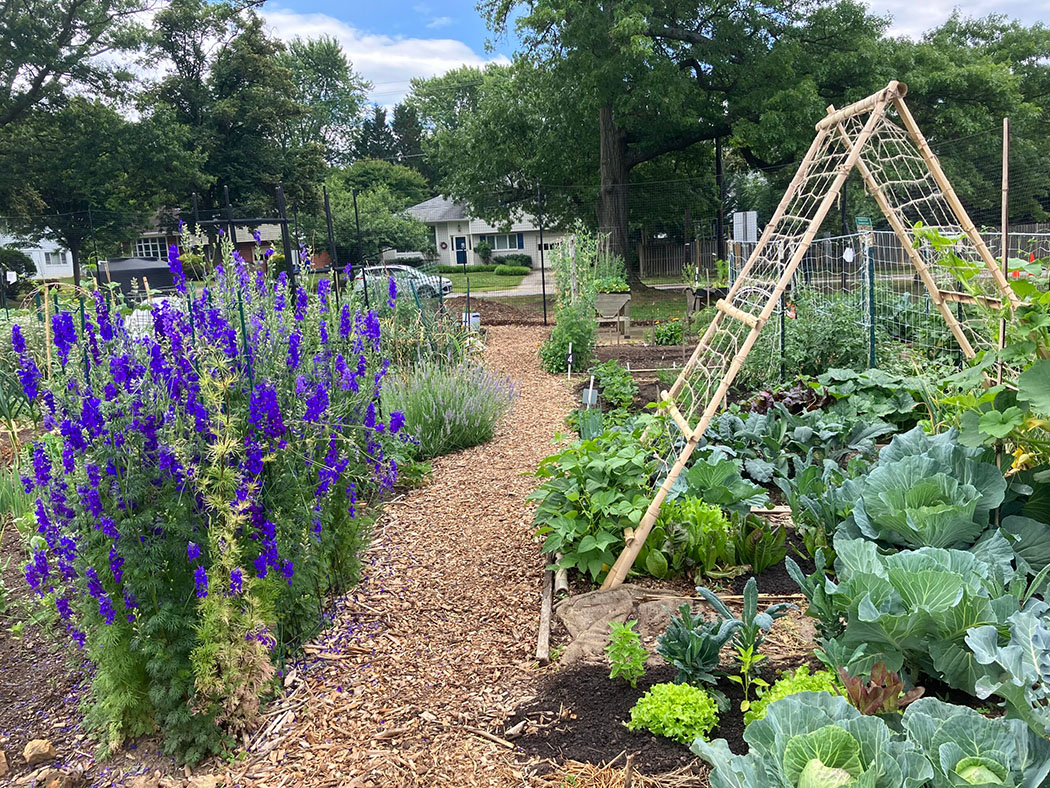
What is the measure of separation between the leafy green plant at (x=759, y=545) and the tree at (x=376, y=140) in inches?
2239

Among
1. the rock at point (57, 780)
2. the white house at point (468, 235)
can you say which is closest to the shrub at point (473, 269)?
the white house at point (468, 235)

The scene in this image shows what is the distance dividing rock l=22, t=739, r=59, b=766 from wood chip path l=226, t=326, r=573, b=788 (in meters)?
0.64

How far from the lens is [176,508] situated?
227 cm

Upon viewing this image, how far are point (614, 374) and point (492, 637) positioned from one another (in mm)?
4425

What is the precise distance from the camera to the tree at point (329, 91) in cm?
5200

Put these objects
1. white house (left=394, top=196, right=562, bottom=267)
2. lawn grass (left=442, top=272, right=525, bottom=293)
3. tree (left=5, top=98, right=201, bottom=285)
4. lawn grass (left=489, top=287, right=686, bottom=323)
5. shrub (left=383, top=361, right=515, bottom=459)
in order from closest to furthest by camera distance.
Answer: shrub (left=383, top=361, right=515, bottom=459)
lawn grass (left=489, top=287, right=686, bottom=323)
tree (left=5, top=98, right=201, bottom=285)
lawn grass (left=442, top=272, right=525, bottom=293)
white house (left=394, top=196, right=562, bottom=267)

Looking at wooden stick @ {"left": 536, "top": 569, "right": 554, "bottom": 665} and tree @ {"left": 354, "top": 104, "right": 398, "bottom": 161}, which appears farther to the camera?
tree @ {"left": 354, "top": 104, "right": 398, "bottom": 161}

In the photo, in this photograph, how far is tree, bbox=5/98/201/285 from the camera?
21.1m

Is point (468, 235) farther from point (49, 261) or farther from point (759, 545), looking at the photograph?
point (759, 545)

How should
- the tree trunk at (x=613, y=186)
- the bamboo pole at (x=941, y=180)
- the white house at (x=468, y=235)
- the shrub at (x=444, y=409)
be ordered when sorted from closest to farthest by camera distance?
the bamboo pole at (x=941, y=180) → the shrub at (x=444, y=409) → the tree trunk at (x=613, y=186) → the white house at (x=468, y=235)

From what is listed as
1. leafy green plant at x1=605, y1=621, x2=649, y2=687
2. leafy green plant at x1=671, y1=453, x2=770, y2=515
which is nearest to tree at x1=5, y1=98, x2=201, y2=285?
leafy green plant at x1=671, y1=453, x2=770, y2=515

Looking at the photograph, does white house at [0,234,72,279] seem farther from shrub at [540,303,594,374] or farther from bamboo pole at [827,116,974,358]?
bamboo pole at [827,116,974,358]

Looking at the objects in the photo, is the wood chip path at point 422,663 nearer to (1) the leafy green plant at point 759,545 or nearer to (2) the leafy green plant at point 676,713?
(2) the leafy green plant at point 676,713

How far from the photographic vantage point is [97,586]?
2195 millimetres
